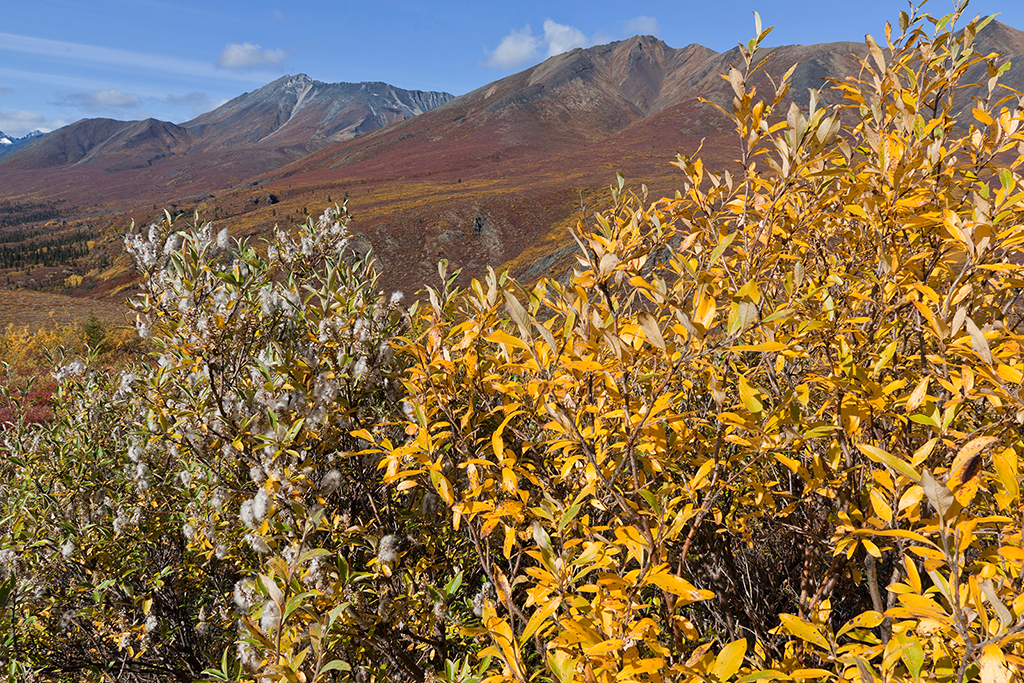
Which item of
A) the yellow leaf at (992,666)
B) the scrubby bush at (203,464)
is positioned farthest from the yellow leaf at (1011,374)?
the scrubby bush at (203,464)

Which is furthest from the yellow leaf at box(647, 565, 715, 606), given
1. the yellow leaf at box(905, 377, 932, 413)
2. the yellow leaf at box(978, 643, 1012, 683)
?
the yellow leaf at box(905, 377, 932, 413)

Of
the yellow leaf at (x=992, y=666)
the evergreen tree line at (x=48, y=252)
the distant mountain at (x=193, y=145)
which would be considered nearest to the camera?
the yellow leaf at (x=992, y=666)

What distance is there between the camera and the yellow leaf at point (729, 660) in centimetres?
86

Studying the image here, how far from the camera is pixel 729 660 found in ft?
2.89

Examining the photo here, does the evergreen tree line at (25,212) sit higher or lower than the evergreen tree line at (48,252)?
higher

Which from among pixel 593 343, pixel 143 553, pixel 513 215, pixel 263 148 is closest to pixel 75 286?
pixel 513 215

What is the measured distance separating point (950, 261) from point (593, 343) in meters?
1.06

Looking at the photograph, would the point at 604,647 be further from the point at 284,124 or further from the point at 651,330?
the point at 284,124

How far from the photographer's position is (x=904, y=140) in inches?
60.5

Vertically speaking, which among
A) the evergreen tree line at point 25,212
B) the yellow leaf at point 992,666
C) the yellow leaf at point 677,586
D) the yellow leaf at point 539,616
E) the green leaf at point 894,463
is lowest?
the yellow leaf at point 539,616

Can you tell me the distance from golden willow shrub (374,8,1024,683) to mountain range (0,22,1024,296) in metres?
0.42

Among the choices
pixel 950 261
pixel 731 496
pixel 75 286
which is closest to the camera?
pixel 950 261

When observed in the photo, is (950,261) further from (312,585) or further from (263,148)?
(263,148)

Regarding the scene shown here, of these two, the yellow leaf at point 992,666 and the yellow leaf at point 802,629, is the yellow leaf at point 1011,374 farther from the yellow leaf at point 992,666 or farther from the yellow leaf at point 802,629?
the yellow leaf at point 802,629
